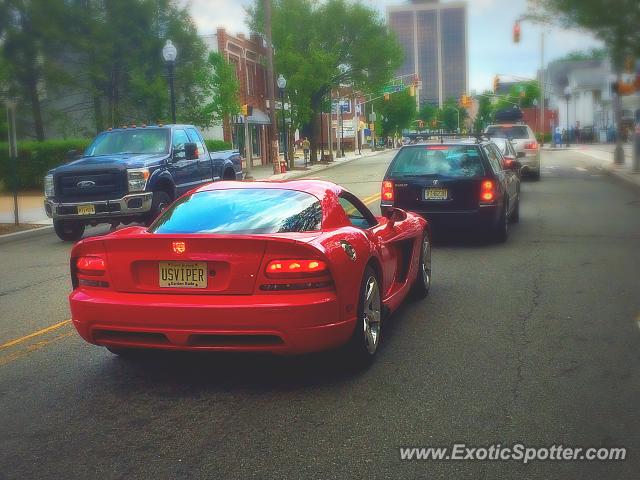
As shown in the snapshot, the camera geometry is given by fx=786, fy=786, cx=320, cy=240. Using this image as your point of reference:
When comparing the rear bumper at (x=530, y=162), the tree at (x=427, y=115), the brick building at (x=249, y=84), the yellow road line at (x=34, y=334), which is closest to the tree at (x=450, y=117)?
the tree at (x=427, y=115)

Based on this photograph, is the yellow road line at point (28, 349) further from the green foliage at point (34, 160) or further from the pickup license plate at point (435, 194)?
the green foliage at point (34, 160)

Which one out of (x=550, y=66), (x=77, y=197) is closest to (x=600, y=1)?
(x=77, y=197)

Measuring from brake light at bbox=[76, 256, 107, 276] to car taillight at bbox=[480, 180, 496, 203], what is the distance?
7294mm

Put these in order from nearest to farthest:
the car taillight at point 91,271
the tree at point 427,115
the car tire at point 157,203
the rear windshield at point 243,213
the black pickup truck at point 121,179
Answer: the car taillight at point 91,271
the rear windshield at point 243,213
the black pickup truck at point 121,179
the car tire at point 157,203
the tree at point 427,115

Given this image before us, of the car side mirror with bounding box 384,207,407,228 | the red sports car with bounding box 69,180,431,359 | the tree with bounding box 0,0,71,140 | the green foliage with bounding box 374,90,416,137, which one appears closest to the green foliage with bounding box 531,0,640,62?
the tree with bounding box 0,0,71,140

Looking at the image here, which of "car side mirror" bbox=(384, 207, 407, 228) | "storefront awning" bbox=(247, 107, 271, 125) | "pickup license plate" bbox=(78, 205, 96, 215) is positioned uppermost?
"storefront awning" bbox=(247, 107, 271, 125)

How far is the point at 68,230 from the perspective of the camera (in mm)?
14484

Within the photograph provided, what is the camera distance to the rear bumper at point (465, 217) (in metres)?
11.4

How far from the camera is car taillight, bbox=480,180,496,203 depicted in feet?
37.4

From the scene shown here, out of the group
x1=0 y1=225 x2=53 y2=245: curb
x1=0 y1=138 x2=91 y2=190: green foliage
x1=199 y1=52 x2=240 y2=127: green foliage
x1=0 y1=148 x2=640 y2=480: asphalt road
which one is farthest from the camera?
x1=199 y1=52 x2=240 y2=127: green foliage

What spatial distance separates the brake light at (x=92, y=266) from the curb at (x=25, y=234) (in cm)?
1036

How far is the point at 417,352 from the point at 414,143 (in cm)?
671

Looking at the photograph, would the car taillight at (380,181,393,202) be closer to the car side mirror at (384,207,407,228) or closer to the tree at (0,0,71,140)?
the car side mirror at (384,207,407,228)

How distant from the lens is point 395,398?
4875 millimetres
